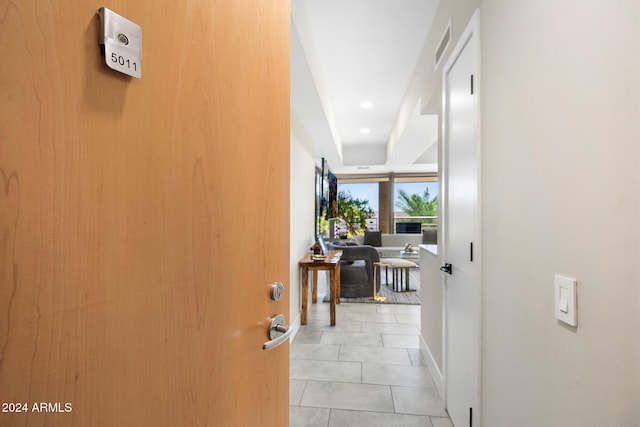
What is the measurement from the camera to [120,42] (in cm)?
46

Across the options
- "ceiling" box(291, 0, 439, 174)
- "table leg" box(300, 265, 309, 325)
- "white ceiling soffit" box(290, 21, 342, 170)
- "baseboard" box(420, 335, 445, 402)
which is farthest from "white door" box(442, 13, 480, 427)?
"table leg" box(300, 265, 309, 325)

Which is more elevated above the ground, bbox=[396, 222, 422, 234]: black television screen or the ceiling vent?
the ceiling vent

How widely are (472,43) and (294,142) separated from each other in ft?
6.96

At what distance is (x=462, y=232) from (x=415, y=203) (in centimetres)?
706

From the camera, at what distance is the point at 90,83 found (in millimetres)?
426

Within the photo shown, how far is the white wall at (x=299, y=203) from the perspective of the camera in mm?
3328

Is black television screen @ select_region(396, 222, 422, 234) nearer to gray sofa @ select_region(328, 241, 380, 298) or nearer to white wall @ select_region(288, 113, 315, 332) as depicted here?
gray sofa @ select_region(328, 241, 380, 298)

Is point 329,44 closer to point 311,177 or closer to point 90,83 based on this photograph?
point 311,177

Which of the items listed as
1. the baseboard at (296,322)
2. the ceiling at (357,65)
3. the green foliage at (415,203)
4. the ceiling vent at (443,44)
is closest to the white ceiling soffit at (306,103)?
the ceiling at (357,65)

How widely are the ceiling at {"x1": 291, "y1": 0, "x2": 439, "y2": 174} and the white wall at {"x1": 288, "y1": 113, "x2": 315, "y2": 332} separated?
0.20 m

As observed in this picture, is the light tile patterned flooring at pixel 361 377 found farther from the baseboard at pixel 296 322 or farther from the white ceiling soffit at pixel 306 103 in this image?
the white ceiling soffit at pixel 306 103

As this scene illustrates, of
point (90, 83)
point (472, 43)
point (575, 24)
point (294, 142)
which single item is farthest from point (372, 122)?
point (90, 83)

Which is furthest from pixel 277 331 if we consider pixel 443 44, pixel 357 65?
pixel 357 65

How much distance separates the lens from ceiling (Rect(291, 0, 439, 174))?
236 centimetres
